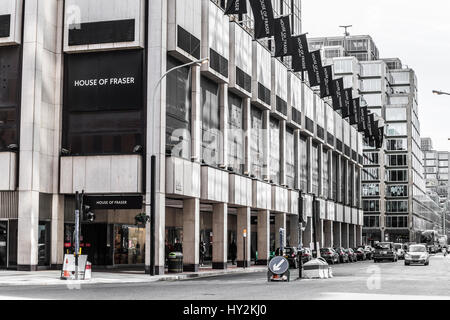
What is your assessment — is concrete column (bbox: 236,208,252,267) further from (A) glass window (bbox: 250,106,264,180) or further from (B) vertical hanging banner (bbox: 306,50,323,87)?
(B) vertical hanging banner (bbox: 306,50,323,87)

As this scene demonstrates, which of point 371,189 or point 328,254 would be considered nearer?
point 328,254

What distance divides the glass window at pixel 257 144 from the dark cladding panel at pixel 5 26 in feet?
71.2

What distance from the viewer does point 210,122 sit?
47500 mm

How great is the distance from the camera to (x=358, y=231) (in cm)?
10194

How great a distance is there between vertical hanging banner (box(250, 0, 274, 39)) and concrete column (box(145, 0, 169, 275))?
12.4 metres

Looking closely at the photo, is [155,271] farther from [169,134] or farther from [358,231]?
[358,231]

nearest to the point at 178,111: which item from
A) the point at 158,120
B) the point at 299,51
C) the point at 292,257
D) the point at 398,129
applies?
the point at 158,120

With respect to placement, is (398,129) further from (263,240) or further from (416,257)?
(263,240)

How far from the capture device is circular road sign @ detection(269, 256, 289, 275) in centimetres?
3073

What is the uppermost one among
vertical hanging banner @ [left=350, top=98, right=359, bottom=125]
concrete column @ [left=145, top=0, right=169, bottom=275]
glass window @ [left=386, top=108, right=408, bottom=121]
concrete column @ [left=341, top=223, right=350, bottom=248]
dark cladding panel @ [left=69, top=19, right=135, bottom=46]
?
glass window @ [left=386, top=108, right=408, bottom=121]

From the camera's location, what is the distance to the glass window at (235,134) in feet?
168

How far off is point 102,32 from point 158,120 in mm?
5969

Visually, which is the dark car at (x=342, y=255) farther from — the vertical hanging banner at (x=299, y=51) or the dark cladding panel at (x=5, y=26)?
the dark cladding panel at (x=5, y=26)

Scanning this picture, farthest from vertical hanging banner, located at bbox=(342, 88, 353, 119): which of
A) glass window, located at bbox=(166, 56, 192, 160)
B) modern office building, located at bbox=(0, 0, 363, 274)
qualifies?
glass window, located at bbox=(166, 56, 192, 160)
